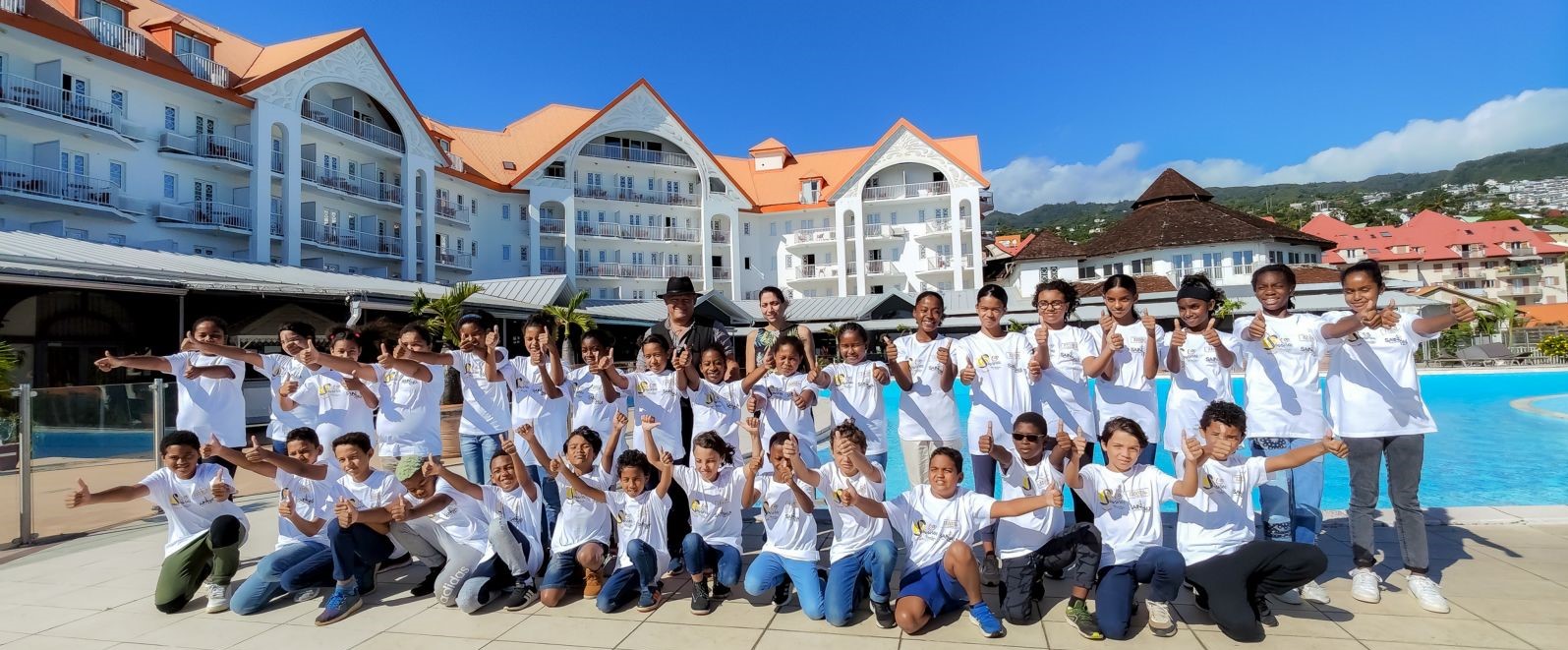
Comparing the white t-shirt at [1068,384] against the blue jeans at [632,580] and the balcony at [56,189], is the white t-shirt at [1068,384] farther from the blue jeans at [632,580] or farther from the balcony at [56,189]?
the balcony at [56,189]

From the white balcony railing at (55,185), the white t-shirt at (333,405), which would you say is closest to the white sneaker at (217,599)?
the white t-shirt at (333,405)

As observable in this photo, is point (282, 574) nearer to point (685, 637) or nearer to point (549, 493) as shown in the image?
point (549, 493)

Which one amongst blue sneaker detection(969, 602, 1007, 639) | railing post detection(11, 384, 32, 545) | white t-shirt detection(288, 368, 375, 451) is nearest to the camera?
blue sneaker detection(969, 602, 1007, 639)

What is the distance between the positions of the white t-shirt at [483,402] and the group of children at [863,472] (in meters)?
0.02

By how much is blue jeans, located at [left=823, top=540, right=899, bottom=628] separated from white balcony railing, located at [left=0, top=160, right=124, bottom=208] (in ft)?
85.3

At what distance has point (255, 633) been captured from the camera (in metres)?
4.22

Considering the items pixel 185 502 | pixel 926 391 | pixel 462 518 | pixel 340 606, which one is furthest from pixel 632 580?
pixel 185 502

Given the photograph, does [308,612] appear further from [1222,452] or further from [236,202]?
[236,202]

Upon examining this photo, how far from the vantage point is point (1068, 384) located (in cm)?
511

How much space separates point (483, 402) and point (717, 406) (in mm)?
1810

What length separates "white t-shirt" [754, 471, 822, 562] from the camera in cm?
457

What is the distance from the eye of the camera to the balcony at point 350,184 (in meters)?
28.4

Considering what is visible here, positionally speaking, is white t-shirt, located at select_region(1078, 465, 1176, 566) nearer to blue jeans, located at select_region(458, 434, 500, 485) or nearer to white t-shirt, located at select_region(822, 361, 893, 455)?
white t-shirt, located at select_region(822, 361, 893, 455)

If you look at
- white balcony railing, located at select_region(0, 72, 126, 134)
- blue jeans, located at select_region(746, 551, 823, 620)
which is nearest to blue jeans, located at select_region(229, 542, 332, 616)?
blue jeans, located at select_region(746, 551, 823, 620)
